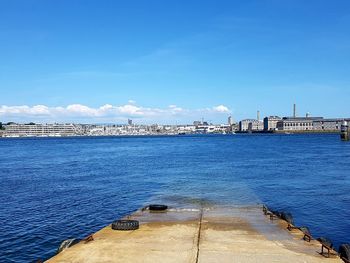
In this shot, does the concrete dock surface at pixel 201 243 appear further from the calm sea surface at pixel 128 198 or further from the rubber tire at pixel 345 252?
the calm sea surface at pixel 128 198

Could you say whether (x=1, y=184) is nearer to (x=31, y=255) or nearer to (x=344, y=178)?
(x=31, y=255)

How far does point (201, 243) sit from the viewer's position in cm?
1662

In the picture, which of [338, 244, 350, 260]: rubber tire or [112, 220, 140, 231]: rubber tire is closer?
[338, 244, 350, 260]: rubber tire

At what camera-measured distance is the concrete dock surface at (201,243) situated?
14.6 m

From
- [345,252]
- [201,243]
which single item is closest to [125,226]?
[201,243]

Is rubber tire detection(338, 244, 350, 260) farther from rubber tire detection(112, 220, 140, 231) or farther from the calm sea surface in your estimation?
rubber tire detection(112, 220, 140, 231)

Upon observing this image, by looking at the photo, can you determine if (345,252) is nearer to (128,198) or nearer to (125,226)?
(125,226)

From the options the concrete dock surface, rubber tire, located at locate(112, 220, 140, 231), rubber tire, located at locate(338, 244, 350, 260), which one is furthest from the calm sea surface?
rubber tire, located at locate(338, 244, 350, 260)

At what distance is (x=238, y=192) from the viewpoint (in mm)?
39750

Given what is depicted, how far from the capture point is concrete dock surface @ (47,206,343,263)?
14633 millimetres

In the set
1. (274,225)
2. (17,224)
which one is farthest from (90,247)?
(17,224)

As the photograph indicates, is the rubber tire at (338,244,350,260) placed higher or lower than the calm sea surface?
higher

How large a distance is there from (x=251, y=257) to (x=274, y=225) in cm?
641

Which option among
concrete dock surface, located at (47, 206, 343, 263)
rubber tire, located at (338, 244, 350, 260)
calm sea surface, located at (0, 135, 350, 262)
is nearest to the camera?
concrete dock surface, located at (47, 206, 343, 263)
